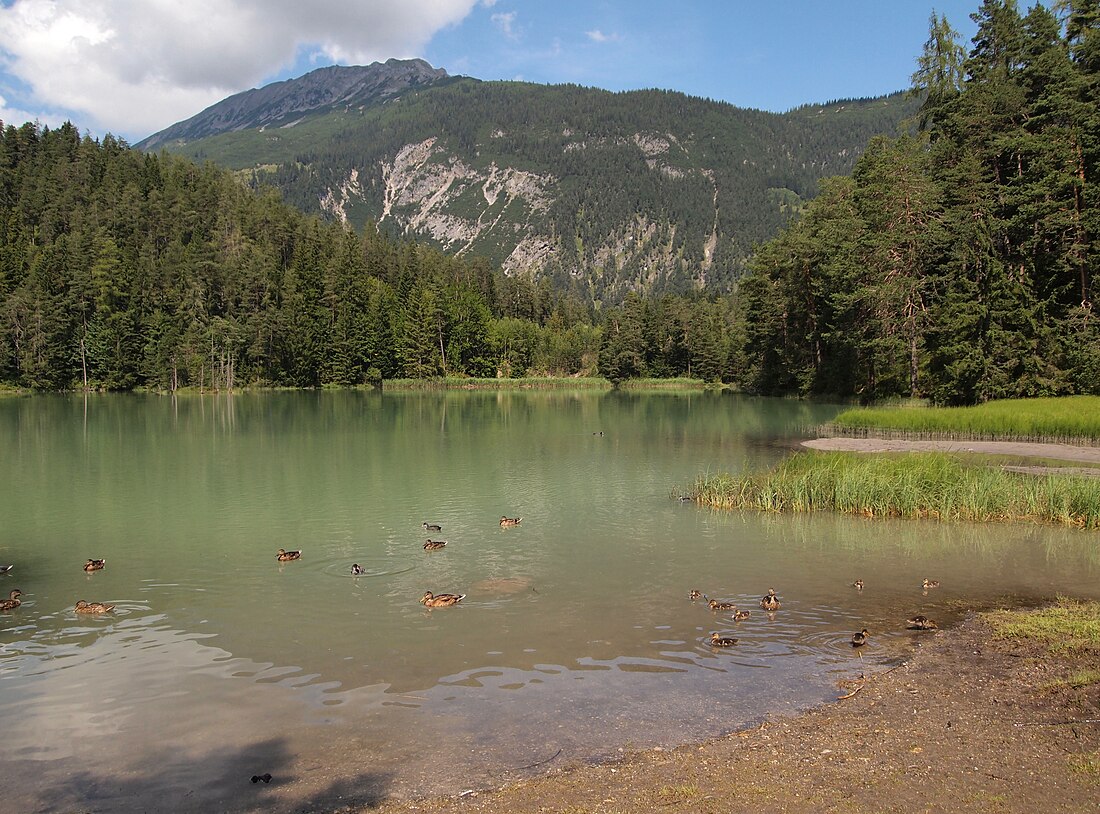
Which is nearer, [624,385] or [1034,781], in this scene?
[1034,781]

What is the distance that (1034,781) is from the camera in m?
7.53

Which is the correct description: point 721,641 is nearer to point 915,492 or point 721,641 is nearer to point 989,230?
point 915,492

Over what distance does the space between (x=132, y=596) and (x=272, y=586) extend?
106 inches

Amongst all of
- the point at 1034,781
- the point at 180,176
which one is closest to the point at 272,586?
the point at 1034,781

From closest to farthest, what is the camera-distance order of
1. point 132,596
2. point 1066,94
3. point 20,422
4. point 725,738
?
point 725,738 → point 132,596 → point 1066,94 → point 20,422

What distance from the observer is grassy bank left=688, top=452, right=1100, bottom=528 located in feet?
74.7

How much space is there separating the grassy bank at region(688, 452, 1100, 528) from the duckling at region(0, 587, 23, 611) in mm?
18845

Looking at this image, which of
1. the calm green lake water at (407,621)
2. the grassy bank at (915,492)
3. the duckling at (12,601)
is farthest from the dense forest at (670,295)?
the duckling at (12,601)

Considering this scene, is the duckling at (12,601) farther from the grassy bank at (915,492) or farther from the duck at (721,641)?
the grassy bank at (915,492)

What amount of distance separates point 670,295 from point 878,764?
146686mm

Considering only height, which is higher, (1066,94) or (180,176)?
(180,176)

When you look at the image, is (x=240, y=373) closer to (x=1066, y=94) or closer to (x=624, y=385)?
(x=624, y=385)

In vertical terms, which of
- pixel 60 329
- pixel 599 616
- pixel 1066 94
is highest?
pixel 1066 94

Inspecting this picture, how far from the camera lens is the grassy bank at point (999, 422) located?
38812 millimetres
